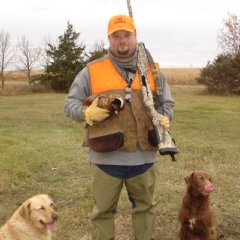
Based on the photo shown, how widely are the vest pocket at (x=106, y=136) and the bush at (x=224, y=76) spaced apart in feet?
92.6

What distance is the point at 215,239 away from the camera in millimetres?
4816

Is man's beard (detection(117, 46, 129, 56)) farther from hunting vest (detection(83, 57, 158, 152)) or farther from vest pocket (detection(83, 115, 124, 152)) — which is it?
vest pocket (detection(83, 115, 124, 152))

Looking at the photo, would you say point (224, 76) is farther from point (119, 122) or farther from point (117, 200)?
point (119, 122)

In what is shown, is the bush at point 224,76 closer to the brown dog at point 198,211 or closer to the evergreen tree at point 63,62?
the evergreen tree at point 63,62

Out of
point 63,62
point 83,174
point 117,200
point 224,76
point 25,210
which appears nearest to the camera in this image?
point 25,210

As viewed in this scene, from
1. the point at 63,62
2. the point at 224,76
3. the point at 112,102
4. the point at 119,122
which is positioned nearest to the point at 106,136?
the point at 119,122

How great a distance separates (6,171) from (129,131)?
183 inches

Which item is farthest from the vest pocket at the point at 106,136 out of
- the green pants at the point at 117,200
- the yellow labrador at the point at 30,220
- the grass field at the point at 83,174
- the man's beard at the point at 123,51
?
the grass field at the point at 83,174

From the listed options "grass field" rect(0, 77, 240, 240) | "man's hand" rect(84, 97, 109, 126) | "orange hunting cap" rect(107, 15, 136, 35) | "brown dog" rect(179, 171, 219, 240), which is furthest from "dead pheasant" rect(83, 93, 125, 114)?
"grass field" rect(0, 77, 240, 240)

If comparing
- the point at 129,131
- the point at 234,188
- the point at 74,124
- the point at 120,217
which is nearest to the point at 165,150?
the point at 129,131

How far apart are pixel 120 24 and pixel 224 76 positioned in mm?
28778

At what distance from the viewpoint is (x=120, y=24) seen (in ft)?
12.2

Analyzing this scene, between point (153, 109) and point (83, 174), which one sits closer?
point (153, 109)

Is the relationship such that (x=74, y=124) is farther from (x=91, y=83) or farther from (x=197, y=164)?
(x=91, y=83)
